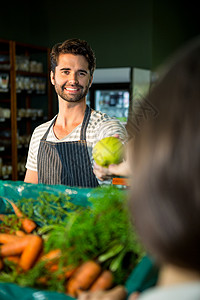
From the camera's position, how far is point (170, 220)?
486 mm

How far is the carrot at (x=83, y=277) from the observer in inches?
41.6

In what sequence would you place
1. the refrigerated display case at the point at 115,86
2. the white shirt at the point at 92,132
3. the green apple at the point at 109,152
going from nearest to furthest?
the green apple at the point at 109,152
the white shirt at the point at 92,132
the refrigerated display case at the point at 115,86

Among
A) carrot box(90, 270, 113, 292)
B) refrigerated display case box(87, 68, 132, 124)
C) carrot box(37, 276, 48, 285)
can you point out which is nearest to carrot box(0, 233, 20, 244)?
carrot box(37, 276, 48, 285)

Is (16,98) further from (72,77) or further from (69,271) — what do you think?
(69,271)

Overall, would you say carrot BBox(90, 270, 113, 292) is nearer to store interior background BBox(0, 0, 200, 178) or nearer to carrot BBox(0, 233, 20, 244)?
carrot BBox(0, 233, 20, 244)

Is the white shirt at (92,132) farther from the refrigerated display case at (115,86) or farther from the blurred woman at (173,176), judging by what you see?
the refrigerated display case at (115,86)

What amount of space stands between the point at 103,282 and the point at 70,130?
51.5 inches

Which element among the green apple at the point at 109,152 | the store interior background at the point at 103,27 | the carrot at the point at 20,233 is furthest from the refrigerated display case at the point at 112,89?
the carrot at the point at 20,233

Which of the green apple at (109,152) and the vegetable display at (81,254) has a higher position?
the green apple at (109,152)

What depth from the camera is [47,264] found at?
1161 millimetres

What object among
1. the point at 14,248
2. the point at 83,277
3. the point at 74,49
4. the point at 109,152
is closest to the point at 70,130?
the point at 74,49

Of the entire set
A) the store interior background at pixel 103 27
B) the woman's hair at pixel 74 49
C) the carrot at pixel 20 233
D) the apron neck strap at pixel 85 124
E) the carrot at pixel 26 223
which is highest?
the store interior background at pixel 103 27

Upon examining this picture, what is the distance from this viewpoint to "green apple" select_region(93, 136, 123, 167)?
169 centimetres

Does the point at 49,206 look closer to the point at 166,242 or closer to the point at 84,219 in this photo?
the point at 84,219
